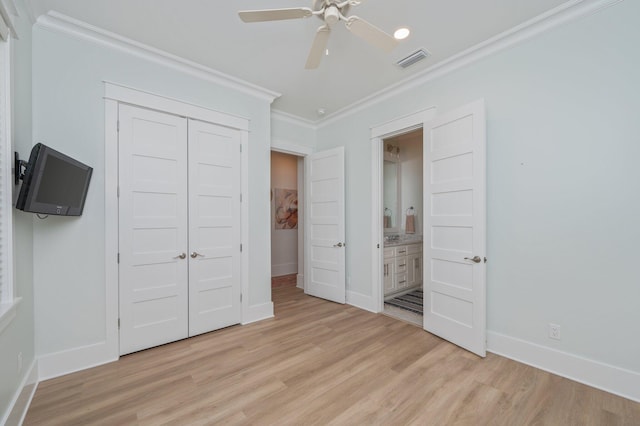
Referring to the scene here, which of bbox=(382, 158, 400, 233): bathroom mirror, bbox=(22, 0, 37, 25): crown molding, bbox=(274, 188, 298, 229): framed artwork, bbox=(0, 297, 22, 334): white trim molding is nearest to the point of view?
bbox=(0, 297, 22, 334): white trim molding

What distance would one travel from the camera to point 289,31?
2.36m

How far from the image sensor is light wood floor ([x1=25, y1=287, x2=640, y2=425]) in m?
1.72

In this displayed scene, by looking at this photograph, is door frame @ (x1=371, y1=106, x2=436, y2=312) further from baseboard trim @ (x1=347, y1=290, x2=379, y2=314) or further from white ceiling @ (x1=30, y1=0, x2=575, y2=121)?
white ceiling @ (x1=30, y1=0, x2=575, y2=121)

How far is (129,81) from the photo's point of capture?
2.55 m

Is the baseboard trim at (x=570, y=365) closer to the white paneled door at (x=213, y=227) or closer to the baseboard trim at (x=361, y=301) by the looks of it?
the baseboard trim at (x=361, y=301)

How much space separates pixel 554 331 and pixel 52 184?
404 centimetres

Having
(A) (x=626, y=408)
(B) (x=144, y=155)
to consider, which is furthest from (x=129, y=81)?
(A) (x=626, y=408)

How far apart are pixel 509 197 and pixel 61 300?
13.4 feet

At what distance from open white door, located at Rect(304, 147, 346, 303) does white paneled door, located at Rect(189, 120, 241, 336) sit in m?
1.44

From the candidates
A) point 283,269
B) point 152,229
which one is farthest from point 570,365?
point 283,269

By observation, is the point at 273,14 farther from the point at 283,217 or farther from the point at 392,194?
the point at 283,217

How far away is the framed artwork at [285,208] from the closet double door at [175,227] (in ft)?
9.19

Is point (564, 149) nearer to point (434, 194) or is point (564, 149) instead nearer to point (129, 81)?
point (434, 194)

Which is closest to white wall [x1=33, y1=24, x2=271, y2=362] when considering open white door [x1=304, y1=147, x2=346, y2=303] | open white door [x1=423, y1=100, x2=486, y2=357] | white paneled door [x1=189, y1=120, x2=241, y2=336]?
white paneled door [x1=189, y1=120, x2=241, y2=336]
